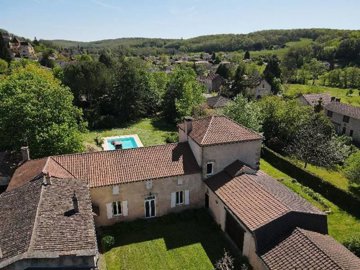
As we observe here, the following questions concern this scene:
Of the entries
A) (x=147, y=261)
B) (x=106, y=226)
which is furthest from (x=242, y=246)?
(x=106, y=226)

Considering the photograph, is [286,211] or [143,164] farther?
[143,164]

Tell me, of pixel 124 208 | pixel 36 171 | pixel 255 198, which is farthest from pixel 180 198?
pixel 36 171

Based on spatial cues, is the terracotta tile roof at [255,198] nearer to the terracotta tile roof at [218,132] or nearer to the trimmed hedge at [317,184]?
the terracotta tile roof at [218,132]

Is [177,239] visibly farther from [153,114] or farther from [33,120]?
[153,114]

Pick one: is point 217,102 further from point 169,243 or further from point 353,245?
point 353,245

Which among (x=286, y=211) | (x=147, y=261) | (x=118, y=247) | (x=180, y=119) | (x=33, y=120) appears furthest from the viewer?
(x=180, y=119)

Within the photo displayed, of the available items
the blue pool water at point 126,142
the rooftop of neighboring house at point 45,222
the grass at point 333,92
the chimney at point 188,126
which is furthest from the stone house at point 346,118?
the rooftop of neighboring house at point 45,222
